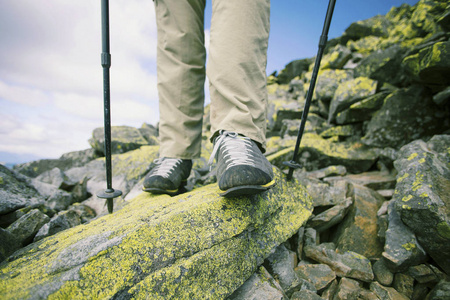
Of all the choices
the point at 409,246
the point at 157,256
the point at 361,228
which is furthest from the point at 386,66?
the point at 157,256

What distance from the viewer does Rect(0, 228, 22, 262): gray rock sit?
1.65 meters

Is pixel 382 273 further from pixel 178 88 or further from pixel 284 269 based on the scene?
pixel 178 88

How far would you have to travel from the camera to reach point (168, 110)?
9.20 feet

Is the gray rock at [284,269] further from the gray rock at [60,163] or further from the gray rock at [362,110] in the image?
the gray rock at [60,163]

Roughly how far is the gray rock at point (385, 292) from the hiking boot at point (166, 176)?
96.8 inches

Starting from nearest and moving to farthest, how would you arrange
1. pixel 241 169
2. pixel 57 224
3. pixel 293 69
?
pixel 241 169, pixel 57 224, pixel 293 69

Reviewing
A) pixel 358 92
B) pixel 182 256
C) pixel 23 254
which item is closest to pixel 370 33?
pixel 358 92

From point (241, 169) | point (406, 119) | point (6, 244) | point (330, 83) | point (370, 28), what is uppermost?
point (370, 28)

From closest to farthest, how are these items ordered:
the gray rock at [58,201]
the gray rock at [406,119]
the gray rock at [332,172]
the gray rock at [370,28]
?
the gray rock at [58,201] → the gray rock at [406,119] → the gray rock at [332,172] → the gray rock at [370,28]

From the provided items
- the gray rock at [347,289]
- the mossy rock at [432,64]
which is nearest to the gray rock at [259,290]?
the gray rock at [347,289]

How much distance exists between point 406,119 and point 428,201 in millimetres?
3222

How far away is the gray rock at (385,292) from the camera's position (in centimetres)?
202

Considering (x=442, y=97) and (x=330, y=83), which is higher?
(x=330, y=83)

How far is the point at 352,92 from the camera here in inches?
236
